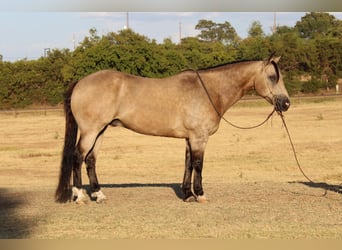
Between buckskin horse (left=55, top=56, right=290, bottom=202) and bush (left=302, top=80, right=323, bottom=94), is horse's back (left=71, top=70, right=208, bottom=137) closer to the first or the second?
buckskin horse (left=55, top=56, right=290, bottom=202)

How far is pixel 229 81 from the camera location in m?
9.94

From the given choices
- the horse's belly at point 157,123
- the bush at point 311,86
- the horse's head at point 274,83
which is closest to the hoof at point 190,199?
the horse's belly at point 157,123

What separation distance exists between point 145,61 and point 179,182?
2370 centimetres

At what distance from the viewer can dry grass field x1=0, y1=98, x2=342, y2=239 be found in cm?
746

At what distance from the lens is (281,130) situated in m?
29.0

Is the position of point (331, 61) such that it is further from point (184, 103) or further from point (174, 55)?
point (184, 103)

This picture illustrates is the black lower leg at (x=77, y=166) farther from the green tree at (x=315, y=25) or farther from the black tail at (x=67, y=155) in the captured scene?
the green tree at (x=315, y=25)

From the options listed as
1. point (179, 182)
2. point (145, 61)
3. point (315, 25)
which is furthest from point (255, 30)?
point (179, 182)

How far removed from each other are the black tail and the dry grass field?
12.1 inches

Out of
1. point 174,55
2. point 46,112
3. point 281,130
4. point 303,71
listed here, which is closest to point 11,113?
point 46,112

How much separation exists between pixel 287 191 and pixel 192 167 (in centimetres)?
200

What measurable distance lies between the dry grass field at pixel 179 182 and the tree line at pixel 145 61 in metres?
5.12

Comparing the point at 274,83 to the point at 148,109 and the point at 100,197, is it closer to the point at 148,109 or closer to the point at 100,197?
the point at 148,109

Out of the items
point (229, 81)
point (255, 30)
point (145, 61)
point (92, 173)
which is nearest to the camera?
point (92, 173)
